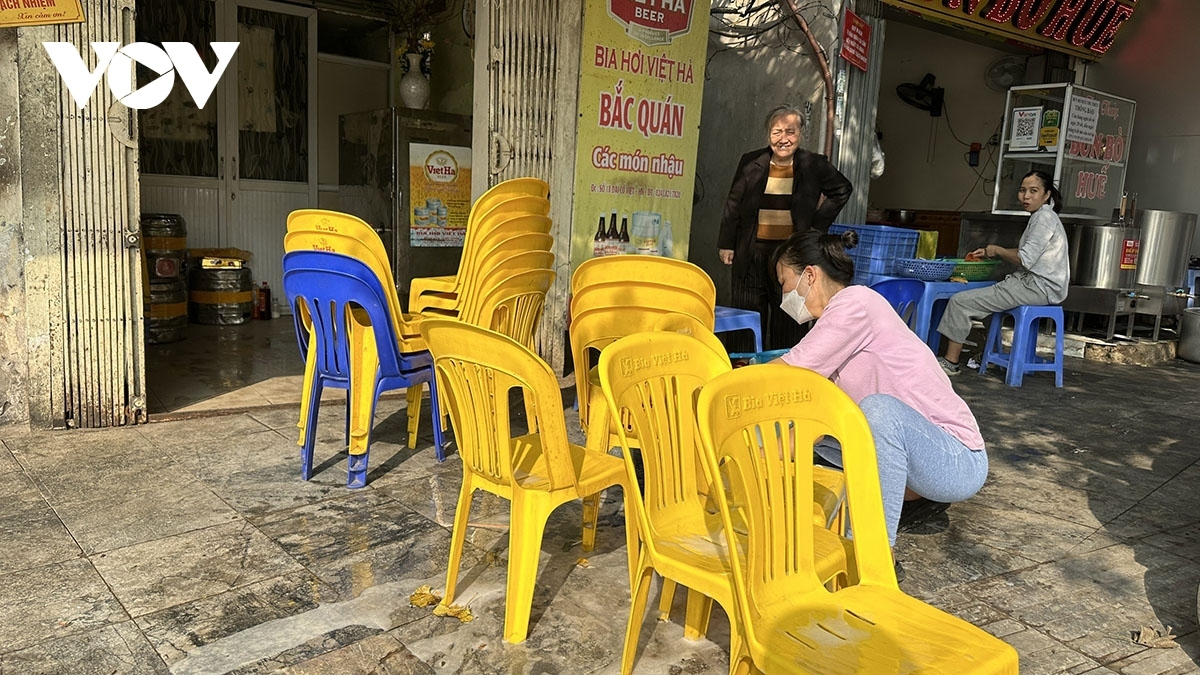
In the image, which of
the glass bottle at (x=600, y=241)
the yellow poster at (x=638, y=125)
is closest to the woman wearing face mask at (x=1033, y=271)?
the yellow poster at (x=638, y=125)

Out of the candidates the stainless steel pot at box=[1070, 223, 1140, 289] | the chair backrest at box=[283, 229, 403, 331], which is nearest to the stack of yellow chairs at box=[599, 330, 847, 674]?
the chair backrest at box=[283, 229, 403, 331]

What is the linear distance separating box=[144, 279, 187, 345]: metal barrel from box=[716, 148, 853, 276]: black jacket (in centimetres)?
450

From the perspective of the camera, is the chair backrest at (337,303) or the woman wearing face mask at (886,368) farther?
the chair backrest at (337,303)

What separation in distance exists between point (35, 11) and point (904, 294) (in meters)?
5.87

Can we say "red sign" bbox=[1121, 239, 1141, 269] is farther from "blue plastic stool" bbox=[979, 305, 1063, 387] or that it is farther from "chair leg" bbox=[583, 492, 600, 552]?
"chair leg" bbox=[583, 492, 600, 552]

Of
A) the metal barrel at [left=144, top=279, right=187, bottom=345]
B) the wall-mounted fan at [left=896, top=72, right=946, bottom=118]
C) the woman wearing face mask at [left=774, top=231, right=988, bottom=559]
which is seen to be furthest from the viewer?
the wall-mounted fan at [left=896, top=72, right=946, bottom=118]

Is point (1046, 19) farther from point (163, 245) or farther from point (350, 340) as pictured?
point (163, 245)

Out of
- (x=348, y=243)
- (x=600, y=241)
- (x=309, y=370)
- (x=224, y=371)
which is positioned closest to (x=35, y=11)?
(x=348, y=243)

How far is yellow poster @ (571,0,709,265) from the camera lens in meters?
6.21

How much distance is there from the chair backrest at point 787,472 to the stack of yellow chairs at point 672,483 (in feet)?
0.29

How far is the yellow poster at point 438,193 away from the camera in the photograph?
7750mm

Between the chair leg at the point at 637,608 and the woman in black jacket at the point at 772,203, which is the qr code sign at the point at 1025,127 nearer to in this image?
the woman in black jacket at the point at 772,203

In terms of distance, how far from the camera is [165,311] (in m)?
7.28

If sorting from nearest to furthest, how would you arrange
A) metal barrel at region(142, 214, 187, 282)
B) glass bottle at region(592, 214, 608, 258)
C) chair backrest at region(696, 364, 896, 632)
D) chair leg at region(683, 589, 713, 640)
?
chair backrest at region(696, 364, 896, 632)
chair leg at region(683, 589, 713, 640)
glass bottle at region(592, 214, 608, 258)
metal barrel at region(142, 214, 187, 282)
